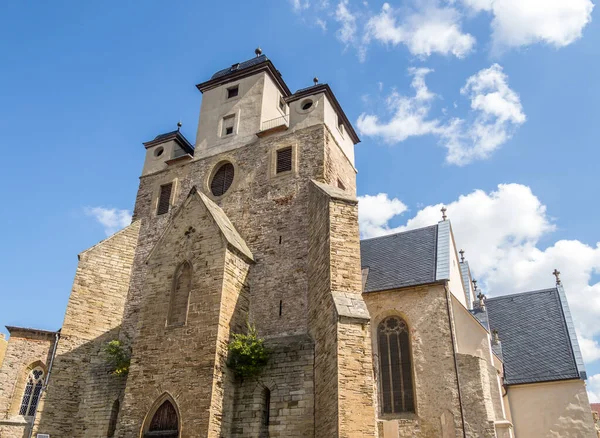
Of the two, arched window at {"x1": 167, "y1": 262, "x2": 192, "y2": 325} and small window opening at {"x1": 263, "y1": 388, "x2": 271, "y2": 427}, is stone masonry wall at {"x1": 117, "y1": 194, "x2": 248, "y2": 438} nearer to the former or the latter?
arched window at {"x1": 167, "y1": 262, "x2": 192, "y2": 325}

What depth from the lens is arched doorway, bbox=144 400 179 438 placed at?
11.7 meters

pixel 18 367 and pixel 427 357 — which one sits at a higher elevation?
pixel 427 357

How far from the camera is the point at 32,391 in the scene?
634 inches

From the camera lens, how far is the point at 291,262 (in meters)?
14.5

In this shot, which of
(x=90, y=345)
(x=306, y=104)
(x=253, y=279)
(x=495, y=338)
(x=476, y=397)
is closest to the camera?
(x=476, y=397)

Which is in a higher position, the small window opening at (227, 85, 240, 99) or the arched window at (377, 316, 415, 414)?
the small window opening at (227, 85, 240, 99)

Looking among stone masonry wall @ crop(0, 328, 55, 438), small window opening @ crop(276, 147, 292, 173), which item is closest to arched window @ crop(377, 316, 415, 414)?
small window opening @ crop(276, 147, 292, 173)

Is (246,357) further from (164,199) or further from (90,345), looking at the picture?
(164,199)

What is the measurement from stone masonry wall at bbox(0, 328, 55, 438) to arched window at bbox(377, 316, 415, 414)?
10.9m

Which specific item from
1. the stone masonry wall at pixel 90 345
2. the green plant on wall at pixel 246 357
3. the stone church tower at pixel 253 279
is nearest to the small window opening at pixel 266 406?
the stone church tower at pixel 253 279

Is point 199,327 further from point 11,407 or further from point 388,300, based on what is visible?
point 11,407

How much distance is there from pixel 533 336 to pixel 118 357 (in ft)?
49.4

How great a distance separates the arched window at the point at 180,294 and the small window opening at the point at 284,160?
15.2ft

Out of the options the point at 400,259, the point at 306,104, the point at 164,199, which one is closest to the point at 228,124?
the point at 306,104
